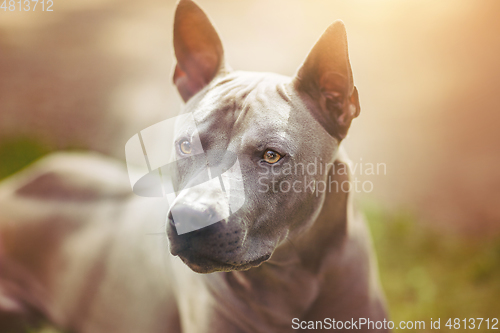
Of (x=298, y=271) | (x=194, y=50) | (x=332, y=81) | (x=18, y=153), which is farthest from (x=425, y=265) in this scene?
(x=18, y=153)

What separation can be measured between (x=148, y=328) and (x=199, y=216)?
1059 mm

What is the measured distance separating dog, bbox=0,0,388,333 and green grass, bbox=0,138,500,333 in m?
0.64

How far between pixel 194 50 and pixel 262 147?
0.59 meters

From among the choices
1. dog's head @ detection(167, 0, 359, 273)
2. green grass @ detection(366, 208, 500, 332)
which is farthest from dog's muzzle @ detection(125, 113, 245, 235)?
green grass @ detection(366, 208, 500, 332)

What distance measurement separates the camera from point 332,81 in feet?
4.02

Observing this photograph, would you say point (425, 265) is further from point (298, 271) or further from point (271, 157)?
point (271, 157)

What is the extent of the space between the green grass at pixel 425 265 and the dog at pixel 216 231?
639 millimetres

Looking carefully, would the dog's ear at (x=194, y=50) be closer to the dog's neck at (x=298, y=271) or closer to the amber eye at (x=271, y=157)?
the amber eye at (x=271, y=157)

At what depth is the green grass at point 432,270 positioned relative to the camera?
2.54 m

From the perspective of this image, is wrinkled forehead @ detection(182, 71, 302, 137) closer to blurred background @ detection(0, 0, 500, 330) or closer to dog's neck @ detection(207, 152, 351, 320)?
dog's neck @ detection(207, 152, 351, 320)

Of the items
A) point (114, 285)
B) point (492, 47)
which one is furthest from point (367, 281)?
point (492, 47)

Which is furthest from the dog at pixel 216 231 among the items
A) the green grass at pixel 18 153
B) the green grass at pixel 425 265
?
the green grass at pixel 18 153

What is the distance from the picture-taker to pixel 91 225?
201cm

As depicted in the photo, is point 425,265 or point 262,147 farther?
point 425,265
